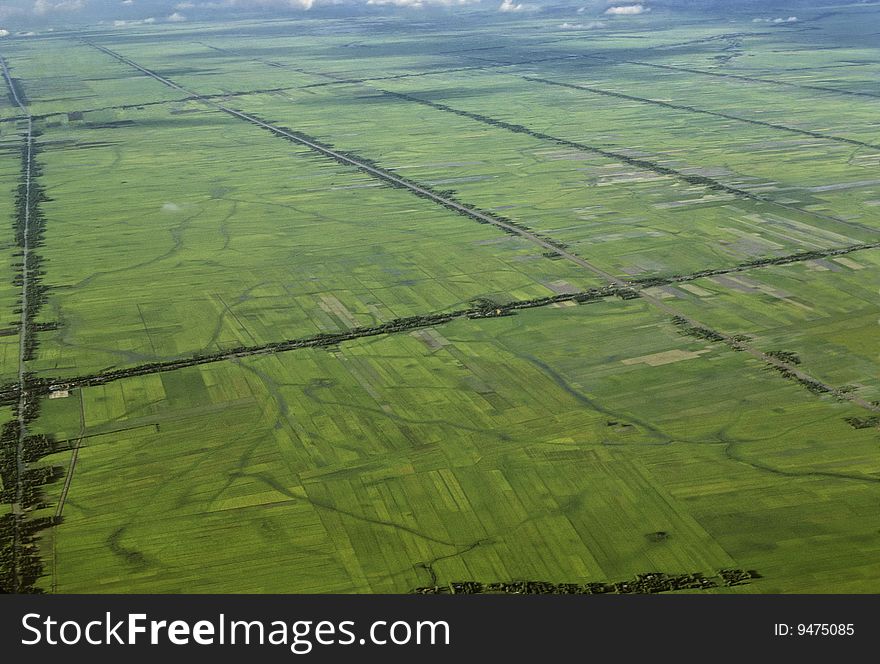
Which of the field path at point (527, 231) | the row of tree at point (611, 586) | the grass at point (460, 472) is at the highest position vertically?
the row of tree at point (611, 586)

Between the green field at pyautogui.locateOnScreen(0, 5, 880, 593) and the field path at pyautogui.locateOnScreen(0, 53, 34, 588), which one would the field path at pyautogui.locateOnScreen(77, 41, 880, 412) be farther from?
the field path at pyautogui.locateOnScreen(0, 53, 34, 588)

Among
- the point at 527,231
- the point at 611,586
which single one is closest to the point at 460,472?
the point at 611,586

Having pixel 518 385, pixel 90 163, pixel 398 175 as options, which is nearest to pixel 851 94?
pixel 398 175

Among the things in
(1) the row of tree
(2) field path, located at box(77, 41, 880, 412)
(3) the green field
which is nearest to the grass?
(3) the green field

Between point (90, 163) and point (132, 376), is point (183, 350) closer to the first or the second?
point (132, 376)


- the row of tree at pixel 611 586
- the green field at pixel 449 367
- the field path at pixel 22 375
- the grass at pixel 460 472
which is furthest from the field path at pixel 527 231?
the row of tree at pixel 611 586

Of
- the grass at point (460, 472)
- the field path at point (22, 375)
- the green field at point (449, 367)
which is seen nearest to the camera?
the grass at point (460, 472)

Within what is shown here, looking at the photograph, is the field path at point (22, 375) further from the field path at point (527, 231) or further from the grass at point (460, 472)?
the field path at point (527, 231)

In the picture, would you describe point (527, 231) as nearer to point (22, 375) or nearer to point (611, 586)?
point (22, 375)
